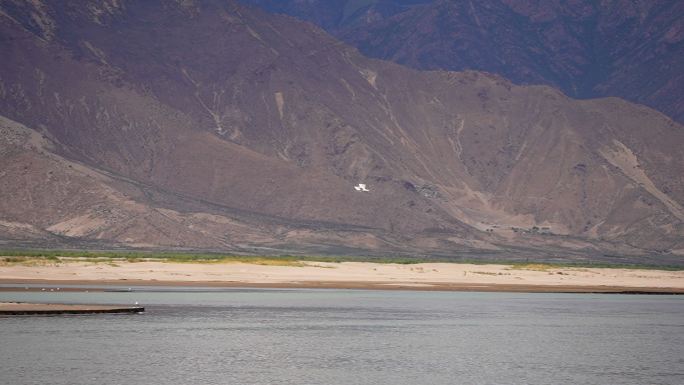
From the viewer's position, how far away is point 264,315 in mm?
73250

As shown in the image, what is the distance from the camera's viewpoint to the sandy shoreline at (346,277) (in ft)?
351

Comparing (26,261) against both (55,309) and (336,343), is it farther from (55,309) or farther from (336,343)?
(336,343)

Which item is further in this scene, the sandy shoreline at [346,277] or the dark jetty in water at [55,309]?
the sandy shoreline at [346,277]

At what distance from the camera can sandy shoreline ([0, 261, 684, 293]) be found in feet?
351

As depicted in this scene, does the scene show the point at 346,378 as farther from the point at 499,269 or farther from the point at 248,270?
the point at 499,269

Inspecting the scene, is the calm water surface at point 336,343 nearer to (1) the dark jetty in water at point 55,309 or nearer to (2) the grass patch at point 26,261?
(1) the dark jetty in water at point 55,309

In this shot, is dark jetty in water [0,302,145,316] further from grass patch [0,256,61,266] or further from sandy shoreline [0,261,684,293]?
grass patch [0,256,61,266]

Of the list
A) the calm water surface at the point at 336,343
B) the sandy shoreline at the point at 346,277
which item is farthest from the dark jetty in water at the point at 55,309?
the sandy shoreline at the point at 346,277

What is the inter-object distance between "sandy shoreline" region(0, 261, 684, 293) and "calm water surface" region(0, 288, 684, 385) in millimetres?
19429

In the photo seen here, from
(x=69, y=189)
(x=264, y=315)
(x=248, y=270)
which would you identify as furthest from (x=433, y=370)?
(x=69, y=189)

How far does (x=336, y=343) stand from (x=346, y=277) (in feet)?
203

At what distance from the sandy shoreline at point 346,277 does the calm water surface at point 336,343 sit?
63.7 feet

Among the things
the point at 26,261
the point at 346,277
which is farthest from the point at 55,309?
the point at 346,277

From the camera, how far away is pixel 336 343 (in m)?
59.0
